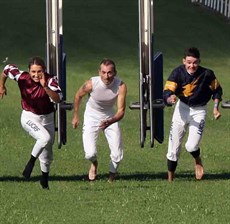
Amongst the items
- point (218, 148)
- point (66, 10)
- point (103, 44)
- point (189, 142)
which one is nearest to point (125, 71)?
point (103, 44)

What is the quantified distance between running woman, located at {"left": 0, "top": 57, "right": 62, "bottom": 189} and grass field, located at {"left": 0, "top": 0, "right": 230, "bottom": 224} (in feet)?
1.48

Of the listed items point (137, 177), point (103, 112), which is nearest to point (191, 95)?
point (103, 112)

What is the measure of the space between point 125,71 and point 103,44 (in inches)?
190

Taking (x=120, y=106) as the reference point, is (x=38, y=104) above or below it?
above

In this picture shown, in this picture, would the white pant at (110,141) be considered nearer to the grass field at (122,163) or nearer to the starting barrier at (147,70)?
the grass field at (122,163)

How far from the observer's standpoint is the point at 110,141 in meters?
15.4

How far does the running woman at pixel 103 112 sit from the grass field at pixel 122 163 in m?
0.38

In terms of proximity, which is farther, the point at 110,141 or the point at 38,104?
the point at 110,141

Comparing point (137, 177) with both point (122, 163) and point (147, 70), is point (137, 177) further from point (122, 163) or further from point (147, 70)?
point (122, 163)

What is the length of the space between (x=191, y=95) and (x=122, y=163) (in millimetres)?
2682

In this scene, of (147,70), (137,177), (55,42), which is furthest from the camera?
(137,177)

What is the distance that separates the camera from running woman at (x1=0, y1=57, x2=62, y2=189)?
1420 cm

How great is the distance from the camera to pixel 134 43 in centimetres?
3962

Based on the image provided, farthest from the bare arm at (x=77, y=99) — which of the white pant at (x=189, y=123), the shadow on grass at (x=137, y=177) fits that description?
the white pant at (x=189, y=123)
